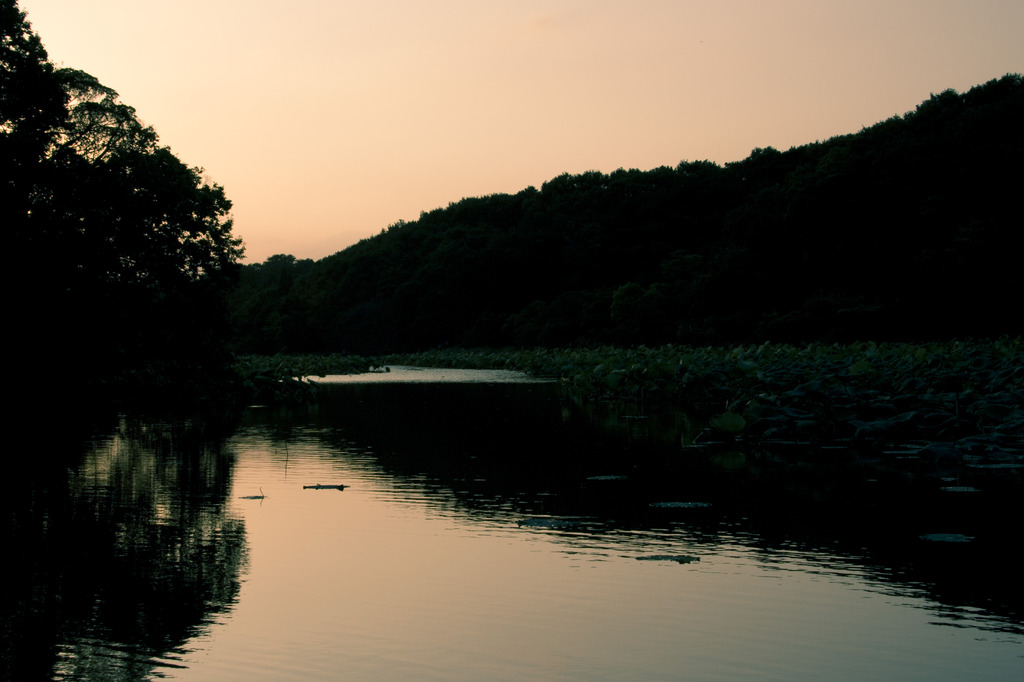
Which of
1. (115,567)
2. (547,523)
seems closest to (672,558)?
(547,523)

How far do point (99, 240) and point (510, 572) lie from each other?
725 inches

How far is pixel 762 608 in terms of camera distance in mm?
6098

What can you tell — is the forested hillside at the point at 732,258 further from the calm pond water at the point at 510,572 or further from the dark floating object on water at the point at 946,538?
the dark floating object on water at the point at 946,538

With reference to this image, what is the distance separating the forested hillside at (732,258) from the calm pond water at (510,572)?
27.4m

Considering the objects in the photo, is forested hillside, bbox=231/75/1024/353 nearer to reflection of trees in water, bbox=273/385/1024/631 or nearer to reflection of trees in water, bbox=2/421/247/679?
reflection of trees in water, bbox=273/385/1024/631

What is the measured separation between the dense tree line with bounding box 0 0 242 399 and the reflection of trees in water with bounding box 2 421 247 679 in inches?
336

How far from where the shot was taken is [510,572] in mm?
7184

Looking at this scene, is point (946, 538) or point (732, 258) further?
point (732, 258)

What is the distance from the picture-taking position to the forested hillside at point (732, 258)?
49.5 meters

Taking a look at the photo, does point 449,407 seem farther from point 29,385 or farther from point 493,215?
point 493,215

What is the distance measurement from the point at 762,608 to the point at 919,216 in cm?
5306

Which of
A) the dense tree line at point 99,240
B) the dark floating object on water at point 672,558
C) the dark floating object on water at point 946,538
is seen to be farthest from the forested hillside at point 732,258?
the dark floating object on water at point 946,538

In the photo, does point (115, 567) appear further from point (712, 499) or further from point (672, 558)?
point (712, 499)

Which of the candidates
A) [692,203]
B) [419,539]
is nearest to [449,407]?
[419,539]
